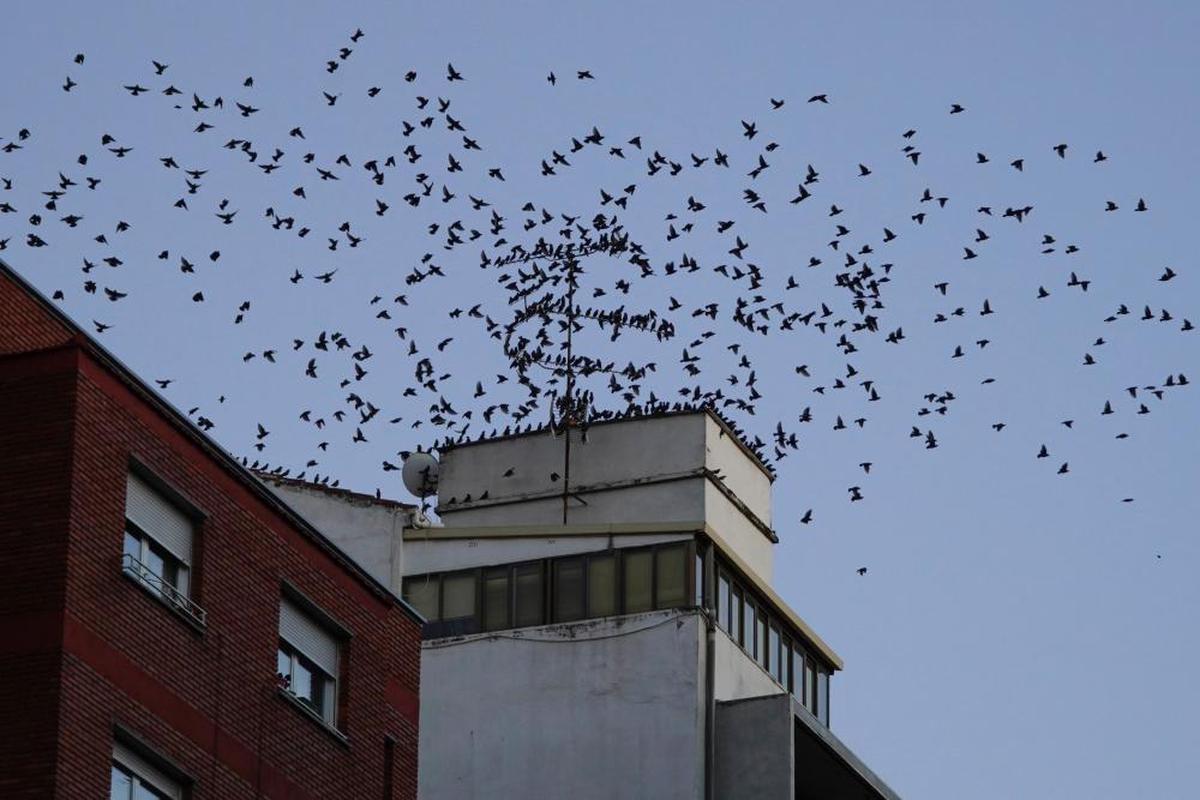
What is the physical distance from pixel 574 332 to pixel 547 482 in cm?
522

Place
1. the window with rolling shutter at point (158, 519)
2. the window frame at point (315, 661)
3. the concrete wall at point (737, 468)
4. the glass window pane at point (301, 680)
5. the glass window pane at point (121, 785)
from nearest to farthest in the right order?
the glass window pane at point (121, 785) < the window with rolling shutter at point (158, 519) < the window frame at point (315, 661) < the glass window pane at point (301, 680) < the concrete wall at point (737, 468)

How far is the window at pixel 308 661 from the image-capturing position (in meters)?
30.9

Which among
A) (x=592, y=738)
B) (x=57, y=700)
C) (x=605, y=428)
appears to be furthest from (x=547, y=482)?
(x=57, y=700)

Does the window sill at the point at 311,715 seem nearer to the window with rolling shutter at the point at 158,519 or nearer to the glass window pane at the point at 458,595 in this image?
the window with rolling shutter at the point at 158,519

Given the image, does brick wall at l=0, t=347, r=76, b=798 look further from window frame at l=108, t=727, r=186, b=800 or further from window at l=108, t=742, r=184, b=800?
window at l=108, t=742, r=184, b=800

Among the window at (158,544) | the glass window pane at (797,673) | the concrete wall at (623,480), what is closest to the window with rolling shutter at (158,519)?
the window at (158,544)

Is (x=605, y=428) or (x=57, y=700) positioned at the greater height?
(x=605, y=428)

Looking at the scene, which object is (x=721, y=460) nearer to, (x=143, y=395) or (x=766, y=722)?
(x=766, y=722)

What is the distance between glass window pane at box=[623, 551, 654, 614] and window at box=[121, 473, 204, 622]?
19.0 m

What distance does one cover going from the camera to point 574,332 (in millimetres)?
58250

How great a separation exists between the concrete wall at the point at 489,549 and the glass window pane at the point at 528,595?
0.24 m

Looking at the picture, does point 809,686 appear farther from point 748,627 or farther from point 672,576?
point 672,576

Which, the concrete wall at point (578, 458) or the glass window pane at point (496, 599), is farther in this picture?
the concrete wall at point (578, 458)

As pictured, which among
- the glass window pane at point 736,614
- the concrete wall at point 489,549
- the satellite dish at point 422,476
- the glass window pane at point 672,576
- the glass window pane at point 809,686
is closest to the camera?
the glass window pane at point 672,576
